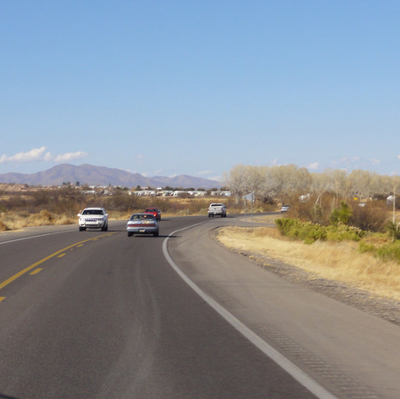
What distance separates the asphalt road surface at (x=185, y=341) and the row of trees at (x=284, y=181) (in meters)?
107

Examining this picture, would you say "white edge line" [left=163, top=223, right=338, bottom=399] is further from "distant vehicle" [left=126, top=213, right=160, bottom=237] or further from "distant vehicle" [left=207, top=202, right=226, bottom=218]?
"distant vehicle" [left=207, top=202, right=226, bottom=218]

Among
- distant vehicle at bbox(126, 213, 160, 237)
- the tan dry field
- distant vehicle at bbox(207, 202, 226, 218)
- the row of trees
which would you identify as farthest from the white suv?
the row of trees

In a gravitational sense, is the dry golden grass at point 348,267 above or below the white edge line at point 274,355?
below

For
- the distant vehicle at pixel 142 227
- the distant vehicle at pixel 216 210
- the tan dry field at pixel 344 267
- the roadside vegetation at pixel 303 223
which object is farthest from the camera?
the distant vehicle at pixel 216 210

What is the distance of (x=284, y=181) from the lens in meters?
135

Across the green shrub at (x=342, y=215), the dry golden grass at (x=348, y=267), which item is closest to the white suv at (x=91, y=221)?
the dry golden grass at (x=348, y=267)

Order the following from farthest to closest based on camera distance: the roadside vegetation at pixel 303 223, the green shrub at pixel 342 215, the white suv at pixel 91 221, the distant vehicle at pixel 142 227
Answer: the green shrub at pixel 342 215 < the white suv at pixel 91 221 < the distant vehicle at pixel 142 227 < the roadside vegetation at pixel 303 223

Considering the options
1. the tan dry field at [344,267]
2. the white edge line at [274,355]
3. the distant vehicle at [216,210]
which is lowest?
the distant vehicle at [216,210]

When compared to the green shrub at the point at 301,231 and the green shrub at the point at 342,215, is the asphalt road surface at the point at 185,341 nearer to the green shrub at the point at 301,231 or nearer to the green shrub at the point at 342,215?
the green shrub at the point at 301,231

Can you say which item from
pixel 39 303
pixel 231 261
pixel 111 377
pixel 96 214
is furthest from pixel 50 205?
pixel 111 377

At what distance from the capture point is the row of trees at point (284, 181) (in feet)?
419

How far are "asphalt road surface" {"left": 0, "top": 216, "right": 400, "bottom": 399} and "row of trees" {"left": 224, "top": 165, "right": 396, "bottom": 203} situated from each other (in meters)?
107

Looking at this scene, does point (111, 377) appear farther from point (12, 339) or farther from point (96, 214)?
point (96, 214)

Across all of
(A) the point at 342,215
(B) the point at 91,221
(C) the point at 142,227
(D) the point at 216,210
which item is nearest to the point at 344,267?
(C) the point at 142,227
